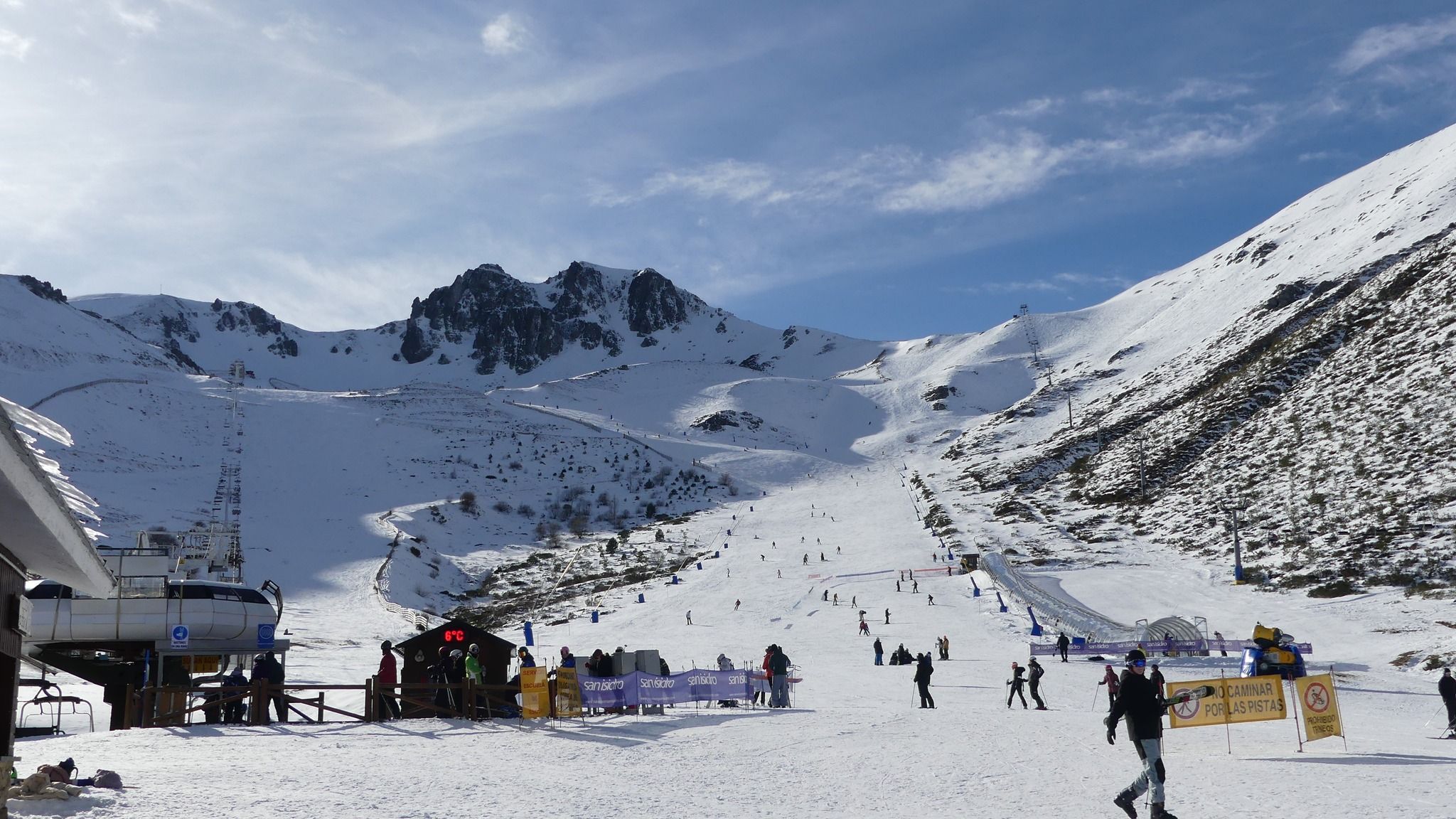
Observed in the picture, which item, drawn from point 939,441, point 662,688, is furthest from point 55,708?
point 939,441

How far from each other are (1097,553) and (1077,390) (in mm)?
71045

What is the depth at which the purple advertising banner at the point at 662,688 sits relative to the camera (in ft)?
68.5

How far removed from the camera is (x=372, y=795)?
11281 millimetres

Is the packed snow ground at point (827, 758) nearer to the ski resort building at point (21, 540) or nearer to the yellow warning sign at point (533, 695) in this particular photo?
the yellow warning sign at point (533, 695)

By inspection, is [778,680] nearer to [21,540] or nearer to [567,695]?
[567,695]

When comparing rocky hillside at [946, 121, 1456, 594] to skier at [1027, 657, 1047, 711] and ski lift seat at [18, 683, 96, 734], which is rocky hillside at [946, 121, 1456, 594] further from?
ski lift seat at [18, 683, 96, 734]

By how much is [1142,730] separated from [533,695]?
11.7 meters

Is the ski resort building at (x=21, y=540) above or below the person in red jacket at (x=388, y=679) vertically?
above

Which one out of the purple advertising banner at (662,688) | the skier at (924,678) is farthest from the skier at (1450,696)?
the purple advertising banner at (662,688)

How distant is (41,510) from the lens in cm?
726

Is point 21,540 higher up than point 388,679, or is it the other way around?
point 21,540

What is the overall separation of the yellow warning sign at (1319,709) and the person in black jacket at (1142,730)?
550 centimetres

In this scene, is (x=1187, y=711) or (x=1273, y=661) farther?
(x=1273, y=661)

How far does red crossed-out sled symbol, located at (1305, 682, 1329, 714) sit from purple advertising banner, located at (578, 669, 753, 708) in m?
11.3
